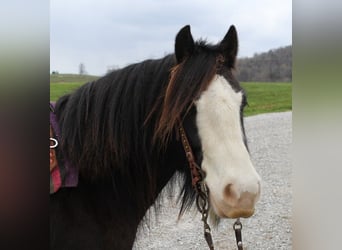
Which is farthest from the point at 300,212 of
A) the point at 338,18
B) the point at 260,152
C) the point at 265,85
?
the point at 260,152

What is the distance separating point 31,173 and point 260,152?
3.37 meters

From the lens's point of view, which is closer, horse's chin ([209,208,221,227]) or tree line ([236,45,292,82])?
tree line ([236,45,292,82])

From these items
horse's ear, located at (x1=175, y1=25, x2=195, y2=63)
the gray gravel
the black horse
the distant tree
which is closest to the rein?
the black horse

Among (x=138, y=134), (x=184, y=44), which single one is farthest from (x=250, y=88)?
(x=138, y=134)

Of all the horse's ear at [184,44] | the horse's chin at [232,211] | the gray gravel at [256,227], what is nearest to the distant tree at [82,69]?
the horse's ear at [184,44]

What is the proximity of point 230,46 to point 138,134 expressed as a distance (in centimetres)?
36

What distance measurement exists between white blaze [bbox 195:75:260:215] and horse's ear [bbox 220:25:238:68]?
0.13m

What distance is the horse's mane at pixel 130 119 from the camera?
980 mm

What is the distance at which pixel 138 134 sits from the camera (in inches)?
39.8

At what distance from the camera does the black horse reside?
3.01 feet

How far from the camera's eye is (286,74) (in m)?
0.80

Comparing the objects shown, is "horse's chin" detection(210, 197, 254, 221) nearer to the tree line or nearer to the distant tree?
the tree line

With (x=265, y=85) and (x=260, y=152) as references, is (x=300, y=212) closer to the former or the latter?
(x=265, y=85)

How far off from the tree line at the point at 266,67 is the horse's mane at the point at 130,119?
5.3 inches
